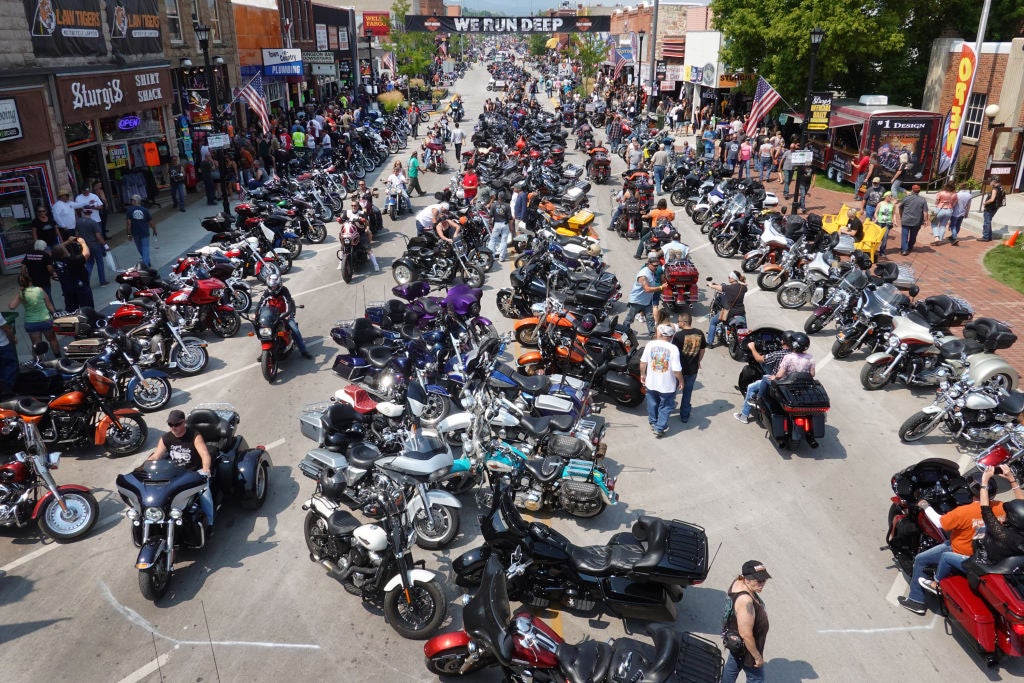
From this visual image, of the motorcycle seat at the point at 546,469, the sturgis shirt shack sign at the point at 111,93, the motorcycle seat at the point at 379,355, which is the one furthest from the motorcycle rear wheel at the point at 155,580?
the sturgis shirt shack sign at the point at 111,93

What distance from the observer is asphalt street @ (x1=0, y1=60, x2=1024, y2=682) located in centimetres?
616

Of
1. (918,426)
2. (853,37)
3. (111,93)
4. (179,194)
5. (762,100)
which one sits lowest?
(918,426)

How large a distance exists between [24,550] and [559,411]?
236 inches

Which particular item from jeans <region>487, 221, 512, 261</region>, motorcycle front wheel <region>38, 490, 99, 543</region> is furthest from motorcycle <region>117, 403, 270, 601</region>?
jeans <region>487, 221, 512, 261</region>

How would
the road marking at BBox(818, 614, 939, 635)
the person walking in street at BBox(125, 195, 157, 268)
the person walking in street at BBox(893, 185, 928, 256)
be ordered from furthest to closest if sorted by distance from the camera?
the person walking in street at BBox(893, 185, 928, 256)
the person walking in street at BBox(125, 195, 157, 268)
the road marking at BBox(818, 614, 939, 635)

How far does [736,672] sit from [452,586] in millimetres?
2705

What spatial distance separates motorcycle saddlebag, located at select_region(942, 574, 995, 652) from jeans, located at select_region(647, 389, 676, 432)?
383 centimetres

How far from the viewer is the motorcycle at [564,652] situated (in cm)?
509

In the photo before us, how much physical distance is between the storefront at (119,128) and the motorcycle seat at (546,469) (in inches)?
617

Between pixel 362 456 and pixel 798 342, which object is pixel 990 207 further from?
pixel 362 456

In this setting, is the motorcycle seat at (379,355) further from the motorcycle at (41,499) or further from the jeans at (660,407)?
the motorcycle at (41,499)

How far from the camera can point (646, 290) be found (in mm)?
12242

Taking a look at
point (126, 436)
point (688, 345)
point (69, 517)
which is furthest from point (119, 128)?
point (688, 345)

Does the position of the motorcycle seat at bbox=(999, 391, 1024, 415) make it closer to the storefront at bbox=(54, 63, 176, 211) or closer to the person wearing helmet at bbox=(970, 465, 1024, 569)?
the person wearing helmet at bbox=(970, 465, 1024, 569)
